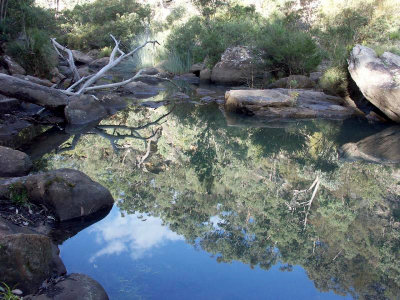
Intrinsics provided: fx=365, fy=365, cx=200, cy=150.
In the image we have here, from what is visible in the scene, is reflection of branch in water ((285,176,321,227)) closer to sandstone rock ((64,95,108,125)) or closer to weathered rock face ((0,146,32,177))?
weathered rock face ((0,146,32,177))

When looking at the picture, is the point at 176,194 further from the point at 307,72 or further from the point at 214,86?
the point at 214,86

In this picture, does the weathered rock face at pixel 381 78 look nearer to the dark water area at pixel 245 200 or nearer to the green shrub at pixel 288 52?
the dark water area at pixel 245 200

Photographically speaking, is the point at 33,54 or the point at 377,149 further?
the point at 33,54

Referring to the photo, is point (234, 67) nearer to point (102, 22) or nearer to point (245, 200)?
point (245, 200)

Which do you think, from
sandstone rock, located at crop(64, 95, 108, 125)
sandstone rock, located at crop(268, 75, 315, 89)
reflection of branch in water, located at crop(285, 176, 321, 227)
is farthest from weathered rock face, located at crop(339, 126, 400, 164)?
sandstone rock, located at crop(64, 95, 108, 125)

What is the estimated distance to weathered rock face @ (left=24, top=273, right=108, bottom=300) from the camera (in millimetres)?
2504

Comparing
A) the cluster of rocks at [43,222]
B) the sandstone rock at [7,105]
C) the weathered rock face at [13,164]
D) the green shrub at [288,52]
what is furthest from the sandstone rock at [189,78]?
the cluster of rocks at [43,222]

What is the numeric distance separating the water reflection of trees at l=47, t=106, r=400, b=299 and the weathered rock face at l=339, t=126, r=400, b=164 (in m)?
0.31

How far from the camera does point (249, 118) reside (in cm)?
1064

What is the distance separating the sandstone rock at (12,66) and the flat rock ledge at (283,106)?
6.62 m

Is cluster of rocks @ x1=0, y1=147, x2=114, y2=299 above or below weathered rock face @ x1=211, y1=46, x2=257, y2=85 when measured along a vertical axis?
above

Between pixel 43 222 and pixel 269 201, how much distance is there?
2864mm

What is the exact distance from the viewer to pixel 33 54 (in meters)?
12.2

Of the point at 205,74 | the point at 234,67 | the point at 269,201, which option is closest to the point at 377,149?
the point at 269,201
